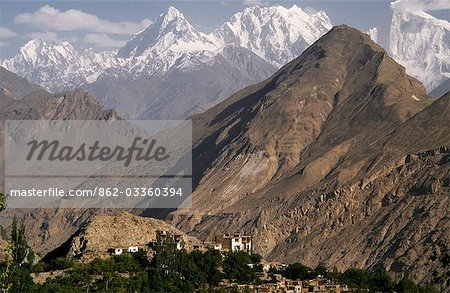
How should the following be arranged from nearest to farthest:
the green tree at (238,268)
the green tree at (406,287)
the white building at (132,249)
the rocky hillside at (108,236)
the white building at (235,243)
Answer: the green tree at (406,287) → the green tree at (238,268) → the white building at (132,249) → the rocky hillside at (108,236) → the white building at (235,243)

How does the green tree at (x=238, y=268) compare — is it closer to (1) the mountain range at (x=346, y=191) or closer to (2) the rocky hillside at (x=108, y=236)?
(2) the rocky hillside at (x=108, y=236)

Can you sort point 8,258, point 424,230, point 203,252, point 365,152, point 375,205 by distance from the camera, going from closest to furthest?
1. point 8,258
2. point 203,252
3. point 424,230
4. point 375,205
5. point 365,152

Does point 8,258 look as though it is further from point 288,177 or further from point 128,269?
point 288,177

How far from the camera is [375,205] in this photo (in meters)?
158

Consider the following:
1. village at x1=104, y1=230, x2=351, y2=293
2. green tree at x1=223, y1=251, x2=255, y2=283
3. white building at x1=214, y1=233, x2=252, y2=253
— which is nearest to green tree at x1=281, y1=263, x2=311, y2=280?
village at x1=104, y1=230, x2=351, y2=293

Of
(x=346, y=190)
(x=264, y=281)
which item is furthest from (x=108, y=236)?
(x=346, y=190)

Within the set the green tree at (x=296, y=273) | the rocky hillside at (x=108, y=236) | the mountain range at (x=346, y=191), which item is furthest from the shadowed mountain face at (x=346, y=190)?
the rocky hillside at (x=108, y=236)

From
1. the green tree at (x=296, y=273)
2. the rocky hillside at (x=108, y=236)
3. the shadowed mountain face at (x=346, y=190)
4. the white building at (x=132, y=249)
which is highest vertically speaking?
the shadowed mountain face at (x=346, y=190)

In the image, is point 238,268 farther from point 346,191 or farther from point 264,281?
point 346,191

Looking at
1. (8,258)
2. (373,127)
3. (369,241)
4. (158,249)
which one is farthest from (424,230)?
(8,258)

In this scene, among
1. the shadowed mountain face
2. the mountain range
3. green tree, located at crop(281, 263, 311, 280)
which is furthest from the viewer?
the shadowed mountain face

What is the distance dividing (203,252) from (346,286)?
13265mm

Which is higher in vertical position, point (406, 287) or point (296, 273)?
point (296, 273)

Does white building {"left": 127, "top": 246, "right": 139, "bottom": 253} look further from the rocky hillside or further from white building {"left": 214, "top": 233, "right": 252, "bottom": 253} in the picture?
white building {"left": 214, "top": 233, "right": 252, "bottom": 253}
